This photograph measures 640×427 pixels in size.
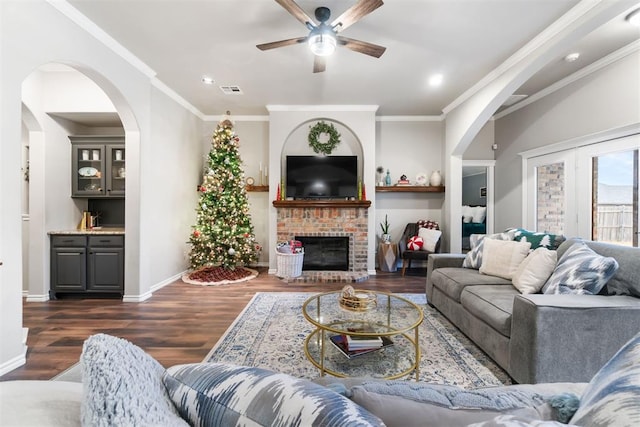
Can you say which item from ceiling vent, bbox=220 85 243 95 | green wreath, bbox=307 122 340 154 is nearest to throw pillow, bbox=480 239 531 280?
green wreath, bbox=307 122 340 154

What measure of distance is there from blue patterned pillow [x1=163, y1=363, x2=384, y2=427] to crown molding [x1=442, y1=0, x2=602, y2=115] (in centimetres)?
355

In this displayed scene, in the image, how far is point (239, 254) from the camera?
4.62 metres

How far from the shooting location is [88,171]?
3883mm

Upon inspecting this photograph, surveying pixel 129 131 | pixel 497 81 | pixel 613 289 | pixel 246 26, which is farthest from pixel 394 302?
pixel 129 131

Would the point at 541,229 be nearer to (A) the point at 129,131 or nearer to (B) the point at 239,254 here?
(B) the point at 239,254

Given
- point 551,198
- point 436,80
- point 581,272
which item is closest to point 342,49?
point 436,80

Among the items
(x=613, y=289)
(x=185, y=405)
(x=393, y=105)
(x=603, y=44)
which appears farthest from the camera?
(x=393, y=105)

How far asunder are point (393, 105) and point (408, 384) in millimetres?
4858

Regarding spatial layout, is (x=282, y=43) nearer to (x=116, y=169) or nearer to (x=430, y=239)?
(x=116, y=169)

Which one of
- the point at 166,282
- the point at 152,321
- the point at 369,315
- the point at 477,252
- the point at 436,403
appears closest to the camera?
the point at 436,403

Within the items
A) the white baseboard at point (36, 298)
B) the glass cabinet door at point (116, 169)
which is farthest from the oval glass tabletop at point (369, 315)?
the white baseboard at point (36, 298)

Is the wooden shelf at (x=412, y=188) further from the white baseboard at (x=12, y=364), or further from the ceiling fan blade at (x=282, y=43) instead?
the white baseboard at (x=12, y=364)

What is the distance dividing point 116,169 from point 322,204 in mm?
3032

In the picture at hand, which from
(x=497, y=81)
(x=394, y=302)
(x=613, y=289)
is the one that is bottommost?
(x=394, y=302)
